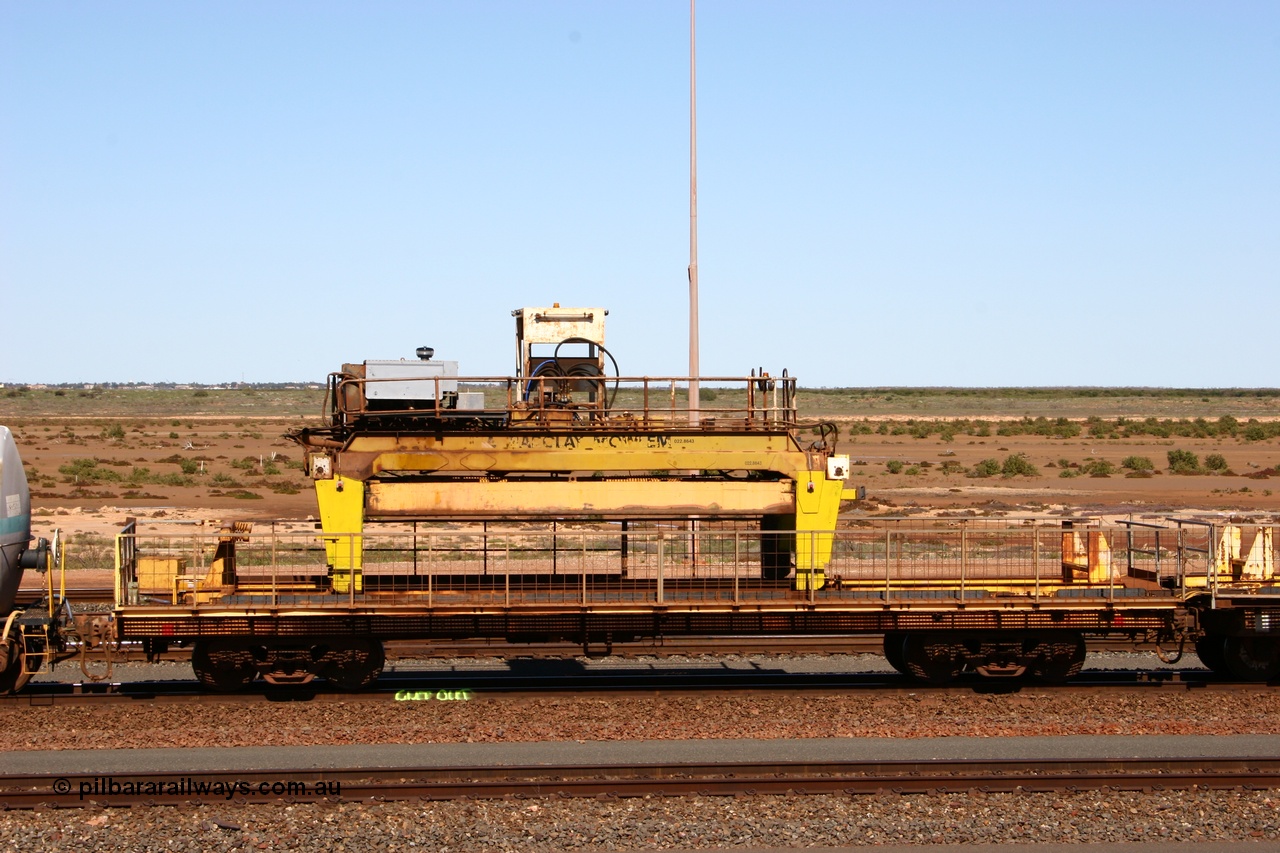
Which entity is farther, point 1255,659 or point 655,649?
point 655,649

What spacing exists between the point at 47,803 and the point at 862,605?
8.20 metres

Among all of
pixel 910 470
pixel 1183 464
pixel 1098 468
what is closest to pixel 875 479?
pixel 910 470

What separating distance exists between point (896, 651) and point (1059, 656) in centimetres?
184

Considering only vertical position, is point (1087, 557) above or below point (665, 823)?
above

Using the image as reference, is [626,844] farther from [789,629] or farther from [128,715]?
[128,715]

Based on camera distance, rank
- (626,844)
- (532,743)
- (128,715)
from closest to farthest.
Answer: (626,844), (532,743), (128,715)

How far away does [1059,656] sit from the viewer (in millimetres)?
14141

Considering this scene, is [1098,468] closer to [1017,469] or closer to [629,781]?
[1017,469]

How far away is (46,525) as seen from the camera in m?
32.4

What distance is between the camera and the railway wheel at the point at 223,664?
1338 centimetres

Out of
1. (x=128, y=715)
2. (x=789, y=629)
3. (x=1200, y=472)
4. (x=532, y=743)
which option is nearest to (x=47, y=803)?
(x=128, y=715)

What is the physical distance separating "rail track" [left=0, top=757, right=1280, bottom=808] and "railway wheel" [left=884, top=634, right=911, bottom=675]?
357cm

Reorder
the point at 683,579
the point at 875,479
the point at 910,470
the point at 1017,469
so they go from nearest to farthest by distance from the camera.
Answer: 1. the point at 683,579
2. the point at 875,479
3. the point at 1017,469
4. the point at 910,470

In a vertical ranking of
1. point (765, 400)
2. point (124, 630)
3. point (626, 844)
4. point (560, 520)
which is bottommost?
point (626, 844)
